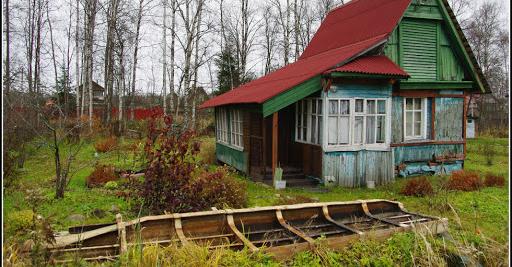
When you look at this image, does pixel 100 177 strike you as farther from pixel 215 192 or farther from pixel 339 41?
pixel 339 41

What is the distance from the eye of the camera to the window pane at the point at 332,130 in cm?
1238

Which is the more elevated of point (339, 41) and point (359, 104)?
point (339, 41)

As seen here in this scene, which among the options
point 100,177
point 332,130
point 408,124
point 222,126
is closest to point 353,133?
point 332,130

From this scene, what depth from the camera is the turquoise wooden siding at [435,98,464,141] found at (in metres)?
14.3

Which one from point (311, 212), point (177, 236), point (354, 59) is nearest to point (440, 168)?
point (354, 59)

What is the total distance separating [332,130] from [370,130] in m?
1.32

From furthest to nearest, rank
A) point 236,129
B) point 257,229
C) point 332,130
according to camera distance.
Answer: point 236,129 → point 332,130 → point 257,229

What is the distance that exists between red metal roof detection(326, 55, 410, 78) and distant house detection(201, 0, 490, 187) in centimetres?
3

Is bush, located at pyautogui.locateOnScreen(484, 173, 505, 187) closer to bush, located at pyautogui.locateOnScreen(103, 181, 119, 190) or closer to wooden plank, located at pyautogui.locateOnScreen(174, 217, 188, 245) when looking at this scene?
wooden plank, located at pyautogui.locateOnScreen(174, 217, 188, 245)

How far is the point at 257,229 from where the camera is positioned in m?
7.55

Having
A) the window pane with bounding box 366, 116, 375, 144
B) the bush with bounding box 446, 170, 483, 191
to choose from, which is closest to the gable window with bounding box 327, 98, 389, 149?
the window pane with bounding box 366, 116, 375, 144

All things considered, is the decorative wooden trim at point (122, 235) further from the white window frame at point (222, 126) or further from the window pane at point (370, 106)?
the white window frame at point (222, 126)

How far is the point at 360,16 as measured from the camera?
16578 mm

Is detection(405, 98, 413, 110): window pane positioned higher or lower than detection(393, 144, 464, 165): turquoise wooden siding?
higher
